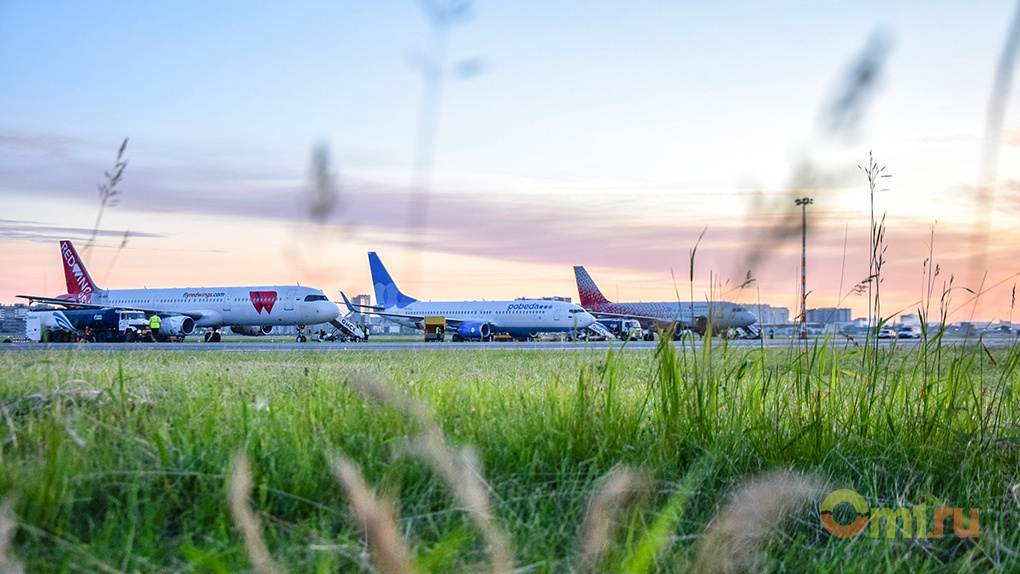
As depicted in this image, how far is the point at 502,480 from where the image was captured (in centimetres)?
250

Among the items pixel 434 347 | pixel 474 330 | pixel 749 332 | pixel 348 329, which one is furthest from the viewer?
pixel 348 329

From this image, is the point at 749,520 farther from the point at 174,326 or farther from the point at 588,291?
the point at 588,291

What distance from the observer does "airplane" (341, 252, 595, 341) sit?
37562 millimetres

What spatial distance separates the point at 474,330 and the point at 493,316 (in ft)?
7.81

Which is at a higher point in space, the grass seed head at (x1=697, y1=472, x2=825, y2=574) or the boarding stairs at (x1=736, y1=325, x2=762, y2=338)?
the boarding stairs at (x1=736, y1=325, x2=762, y2=338)

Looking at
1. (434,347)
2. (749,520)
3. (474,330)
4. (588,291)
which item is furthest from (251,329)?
(749,520)

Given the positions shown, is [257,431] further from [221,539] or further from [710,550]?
[710,550]

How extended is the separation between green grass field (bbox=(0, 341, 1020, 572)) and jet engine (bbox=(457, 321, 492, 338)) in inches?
1343

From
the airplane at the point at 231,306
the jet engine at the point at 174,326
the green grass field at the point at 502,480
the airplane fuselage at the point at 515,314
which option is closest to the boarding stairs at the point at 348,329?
the airplane at the point at 231,306

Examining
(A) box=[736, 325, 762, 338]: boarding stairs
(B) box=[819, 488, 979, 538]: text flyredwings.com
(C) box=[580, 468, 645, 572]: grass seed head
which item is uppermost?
(A) box=[736, 325, 762, 338]: boarding stairs

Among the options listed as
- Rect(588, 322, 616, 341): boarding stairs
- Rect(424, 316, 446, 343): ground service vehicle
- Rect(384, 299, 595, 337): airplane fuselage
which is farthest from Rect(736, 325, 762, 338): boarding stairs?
Rect(424, 316, 446, 343): ground service vehicle

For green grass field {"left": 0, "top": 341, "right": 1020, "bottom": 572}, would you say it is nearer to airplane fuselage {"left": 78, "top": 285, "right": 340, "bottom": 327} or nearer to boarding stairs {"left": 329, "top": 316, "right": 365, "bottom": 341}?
airplane fuselage {"left": 78, "top": 285, "right": 340, "bottom": 327}

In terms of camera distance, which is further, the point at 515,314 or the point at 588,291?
the point at 588,291

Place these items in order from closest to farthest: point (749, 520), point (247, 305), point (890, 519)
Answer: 1. point (749, 520)
2. point (890, 519)
3. point (247, 305)
